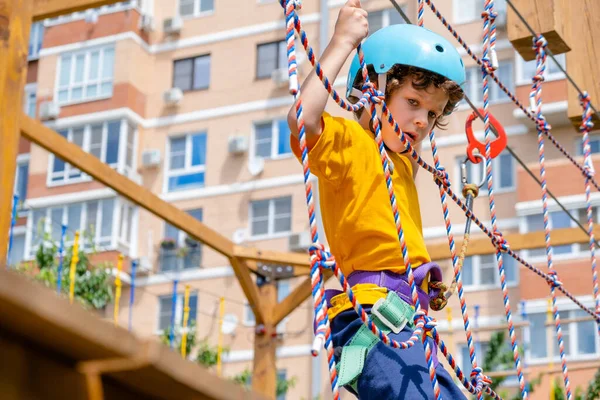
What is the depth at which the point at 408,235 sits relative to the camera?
2.48 metres

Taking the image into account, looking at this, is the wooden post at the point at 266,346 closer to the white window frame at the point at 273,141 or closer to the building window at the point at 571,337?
the building window at the point at 571,337

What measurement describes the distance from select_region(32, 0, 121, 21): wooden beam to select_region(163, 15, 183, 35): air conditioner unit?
60.2 feet

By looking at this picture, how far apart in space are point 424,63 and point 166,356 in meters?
1.70

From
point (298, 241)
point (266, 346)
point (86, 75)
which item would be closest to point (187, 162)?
point (86, 75)

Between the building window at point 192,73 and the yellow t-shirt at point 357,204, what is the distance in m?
20.4

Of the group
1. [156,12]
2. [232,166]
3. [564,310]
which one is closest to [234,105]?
[232,166]

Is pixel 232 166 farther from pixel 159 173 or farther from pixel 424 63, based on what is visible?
pixel 424 63

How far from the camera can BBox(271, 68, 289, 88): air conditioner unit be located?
846 inches

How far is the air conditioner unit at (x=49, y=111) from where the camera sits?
74.6ft

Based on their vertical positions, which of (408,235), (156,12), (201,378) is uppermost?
(156,12)

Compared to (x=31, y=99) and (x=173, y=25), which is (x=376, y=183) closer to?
(x=173, y=25)

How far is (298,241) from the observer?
2030 cm

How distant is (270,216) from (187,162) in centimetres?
227

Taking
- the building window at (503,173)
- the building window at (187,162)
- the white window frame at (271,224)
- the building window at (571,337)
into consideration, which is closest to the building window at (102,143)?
the building window at (187,162)
